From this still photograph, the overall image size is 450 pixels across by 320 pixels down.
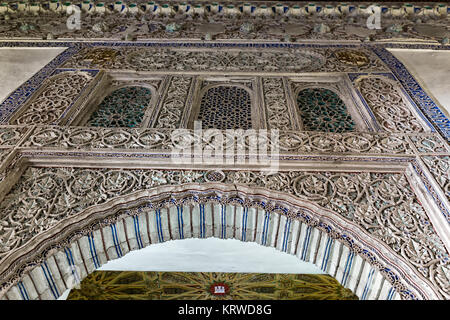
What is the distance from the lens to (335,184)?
9.91 feet

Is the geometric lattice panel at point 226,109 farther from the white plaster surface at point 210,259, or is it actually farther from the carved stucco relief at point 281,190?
the white plaster surface at point 210,259

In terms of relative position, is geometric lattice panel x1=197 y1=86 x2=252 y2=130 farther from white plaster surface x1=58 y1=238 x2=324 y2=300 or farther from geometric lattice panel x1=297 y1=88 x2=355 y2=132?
white plaster surface x1=58 y1=238 x2=324 y2=300

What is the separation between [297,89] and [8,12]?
14.7ft

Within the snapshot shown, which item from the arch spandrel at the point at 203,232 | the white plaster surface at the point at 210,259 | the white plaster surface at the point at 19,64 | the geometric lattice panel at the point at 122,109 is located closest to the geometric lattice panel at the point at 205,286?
the white plaster surface at the point at 210,259

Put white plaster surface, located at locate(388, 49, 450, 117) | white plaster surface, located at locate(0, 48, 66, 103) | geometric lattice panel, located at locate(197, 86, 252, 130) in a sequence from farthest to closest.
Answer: white plaster surface, located at locate(0, 48, 66, 103), white plaster surface, located at locate(388, 49, 450, 117), geometric lattice panel, located at locate(197, 86, 252, 130)

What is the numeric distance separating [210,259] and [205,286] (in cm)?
57

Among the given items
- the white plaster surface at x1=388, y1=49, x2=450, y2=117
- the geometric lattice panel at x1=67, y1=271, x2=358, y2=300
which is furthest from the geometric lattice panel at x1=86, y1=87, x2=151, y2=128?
the white plaster surface at x1=388, y1=49, x2=450, y2=117

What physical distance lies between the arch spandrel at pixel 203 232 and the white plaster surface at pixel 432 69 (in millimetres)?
1865

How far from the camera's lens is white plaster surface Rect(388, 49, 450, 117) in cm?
396

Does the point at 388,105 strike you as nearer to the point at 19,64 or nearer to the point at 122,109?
the point at 122,109

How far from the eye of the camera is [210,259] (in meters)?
5.55

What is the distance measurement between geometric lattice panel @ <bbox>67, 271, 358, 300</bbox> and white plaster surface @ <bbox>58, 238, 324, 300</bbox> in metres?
0.10

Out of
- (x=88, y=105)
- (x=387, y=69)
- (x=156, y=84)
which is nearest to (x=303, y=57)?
(x=387, y=69)
